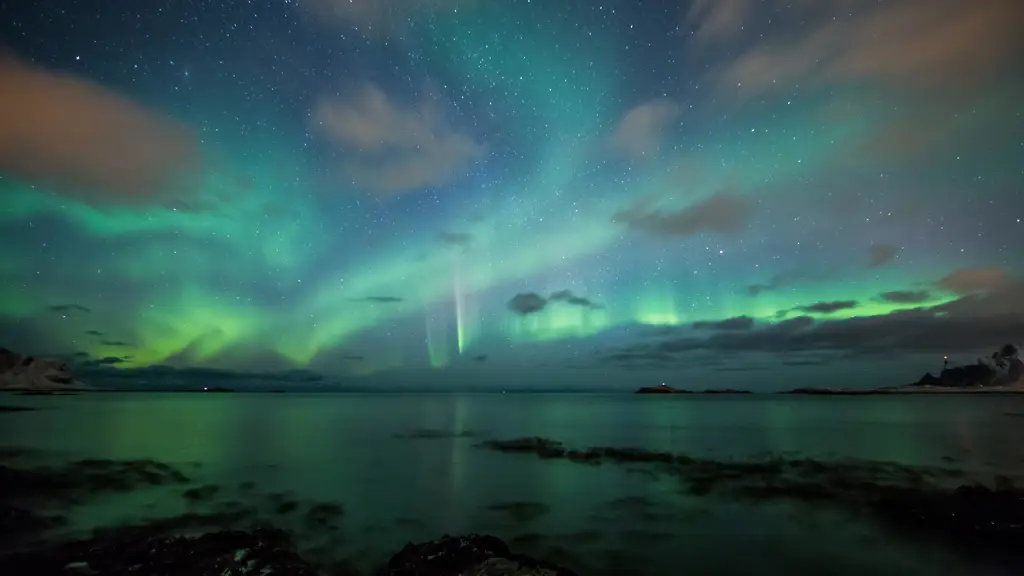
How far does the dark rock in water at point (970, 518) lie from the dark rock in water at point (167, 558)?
58.5 feet

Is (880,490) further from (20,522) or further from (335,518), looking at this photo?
(20,522)

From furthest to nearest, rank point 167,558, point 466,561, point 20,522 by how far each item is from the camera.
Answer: point 20,522
point 167,558
point 466,561

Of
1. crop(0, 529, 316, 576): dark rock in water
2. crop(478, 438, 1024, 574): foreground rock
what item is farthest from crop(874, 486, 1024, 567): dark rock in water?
crop(0, 529, 316, 576): dark rock in water

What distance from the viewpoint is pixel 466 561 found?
11.8 metres

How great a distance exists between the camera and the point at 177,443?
43.7 m

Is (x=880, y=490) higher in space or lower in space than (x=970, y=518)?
lower

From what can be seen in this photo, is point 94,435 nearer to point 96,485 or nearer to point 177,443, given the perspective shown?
point 177,443

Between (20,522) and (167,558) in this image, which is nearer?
(167,558)

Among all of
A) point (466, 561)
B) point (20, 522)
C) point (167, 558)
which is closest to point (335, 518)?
point (167, 558)

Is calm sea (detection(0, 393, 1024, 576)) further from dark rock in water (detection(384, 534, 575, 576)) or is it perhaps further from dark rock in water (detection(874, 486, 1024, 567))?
dark rock in water (detection(384, 534, 575, 576))

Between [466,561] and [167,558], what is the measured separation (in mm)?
6929

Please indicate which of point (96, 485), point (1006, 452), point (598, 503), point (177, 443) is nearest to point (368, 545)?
point (598, 503)

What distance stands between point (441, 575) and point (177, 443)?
1644 inches

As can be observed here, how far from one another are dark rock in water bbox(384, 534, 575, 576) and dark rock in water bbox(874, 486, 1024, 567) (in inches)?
491
